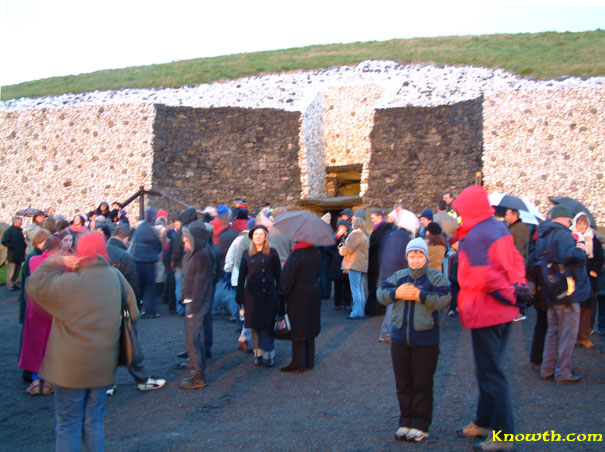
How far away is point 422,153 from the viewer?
20.8 meters

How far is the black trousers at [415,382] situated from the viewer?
461 centimetres

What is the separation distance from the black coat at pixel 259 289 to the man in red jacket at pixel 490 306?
9.89 ft

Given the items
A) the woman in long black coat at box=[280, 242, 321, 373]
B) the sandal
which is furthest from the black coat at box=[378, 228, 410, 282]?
the sandal

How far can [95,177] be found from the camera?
22.7 m

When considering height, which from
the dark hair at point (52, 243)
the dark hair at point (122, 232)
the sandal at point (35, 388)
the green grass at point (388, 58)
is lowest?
the sandal at point (35, 388)

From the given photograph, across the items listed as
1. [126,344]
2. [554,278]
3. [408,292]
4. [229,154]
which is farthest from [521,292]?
[229,154]

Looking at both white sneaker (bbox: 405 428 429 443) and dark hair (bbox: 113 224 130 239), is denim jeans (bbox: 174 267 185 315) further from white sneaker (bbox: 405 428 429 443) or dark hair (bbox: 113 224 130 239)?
white sneaker (bbox: 405 428 429 443)

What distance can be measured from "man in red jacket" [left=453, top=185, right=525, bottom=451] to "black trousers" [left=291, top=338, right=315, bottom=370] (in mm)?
2670

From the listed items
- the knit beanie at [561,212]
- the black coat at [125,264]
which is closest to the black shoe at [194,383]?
the black coat at [125,264]

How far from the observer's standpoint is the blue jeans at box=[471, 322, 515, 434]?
429 cm

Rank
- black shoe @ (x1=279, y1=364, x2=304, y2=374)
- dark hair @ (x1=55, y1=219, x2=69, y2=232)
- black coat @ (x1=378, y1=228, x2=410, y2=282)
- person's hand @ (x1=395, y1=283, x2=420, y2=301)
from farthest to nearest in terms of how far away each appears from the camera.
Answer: dark hair @ (x1=55, y1=219, x2=69, y2=232), black coat @ (x1=378, y1=228, x2=410, y2=282), black shoe @ (x1=279, y1=364, x2=304, y2=374), person's hand @ (x1=395, y1=283, x2=420, y2=301)

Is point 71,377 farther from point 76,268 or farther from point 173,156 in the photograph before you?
point 173,156

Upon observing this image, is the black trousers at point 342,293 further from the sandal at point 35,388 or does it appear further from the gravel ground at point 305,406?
the sandal at point 35,388

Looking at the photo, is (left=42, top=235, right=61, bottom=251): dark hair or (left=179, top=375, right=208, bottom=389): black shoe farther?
(left=179, top=375, right=208, bottom=389): black shoe
